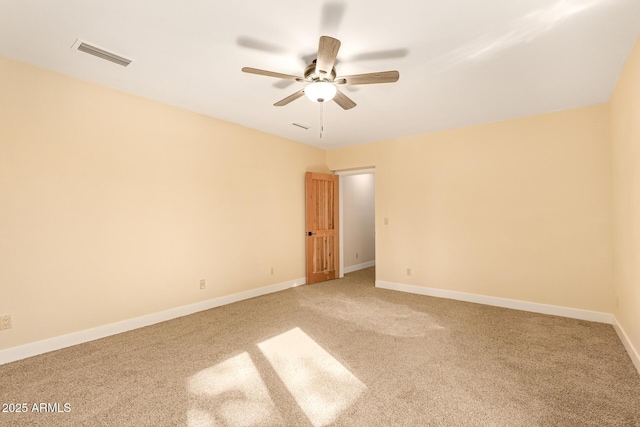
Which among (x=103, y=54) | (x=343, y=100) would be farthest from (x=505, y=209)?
(x=103, y=54)

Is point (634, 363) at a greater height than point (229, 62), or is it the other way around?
point (229, 62)

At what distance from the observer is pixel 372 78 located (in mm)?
→ 2256

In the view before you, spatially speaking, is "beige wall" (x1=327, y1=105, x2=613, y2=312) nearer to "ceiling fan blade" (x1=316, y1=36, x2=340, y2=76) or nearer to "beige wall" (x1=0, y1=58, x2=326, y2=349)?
"beige wall" (x1=0, y1=58, x2=326, y2=349)

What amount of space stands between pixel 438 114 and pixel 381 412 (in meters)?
3.51

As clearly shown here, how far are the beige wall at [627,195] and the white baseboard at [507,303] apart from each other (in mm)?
257

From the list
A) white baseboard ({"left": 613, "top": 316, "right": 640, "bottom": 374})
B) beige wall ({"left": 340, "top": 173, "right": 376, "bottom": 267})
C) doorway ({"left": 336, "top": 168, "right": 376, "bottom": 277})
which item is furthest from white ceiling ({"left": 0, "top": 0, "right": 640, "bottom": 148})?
beige wall ({"left": 340, "top": 173, "right": 376, "bottom": 267})

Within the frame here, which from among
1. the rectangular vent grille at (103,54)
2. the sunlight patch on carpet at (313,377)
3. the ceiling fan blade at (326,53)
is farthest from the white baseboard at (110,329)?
the ceiling fan blade at (326,53)

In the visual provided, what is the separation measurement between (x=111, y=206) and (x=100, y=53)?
4.98 ft

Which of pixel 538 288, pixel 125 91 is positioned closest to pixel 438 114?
pixel 538 288

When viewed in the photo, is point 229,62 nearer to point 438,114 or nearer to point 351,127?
point 351,127

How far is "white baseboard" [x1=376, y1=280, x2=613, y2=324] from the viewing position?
352 centimetres

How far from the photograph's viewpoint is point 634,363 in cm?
244

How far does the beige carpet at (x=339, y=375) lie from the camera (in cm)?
185

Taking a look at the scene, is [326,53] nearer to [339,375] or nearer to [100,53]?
[100,53]
